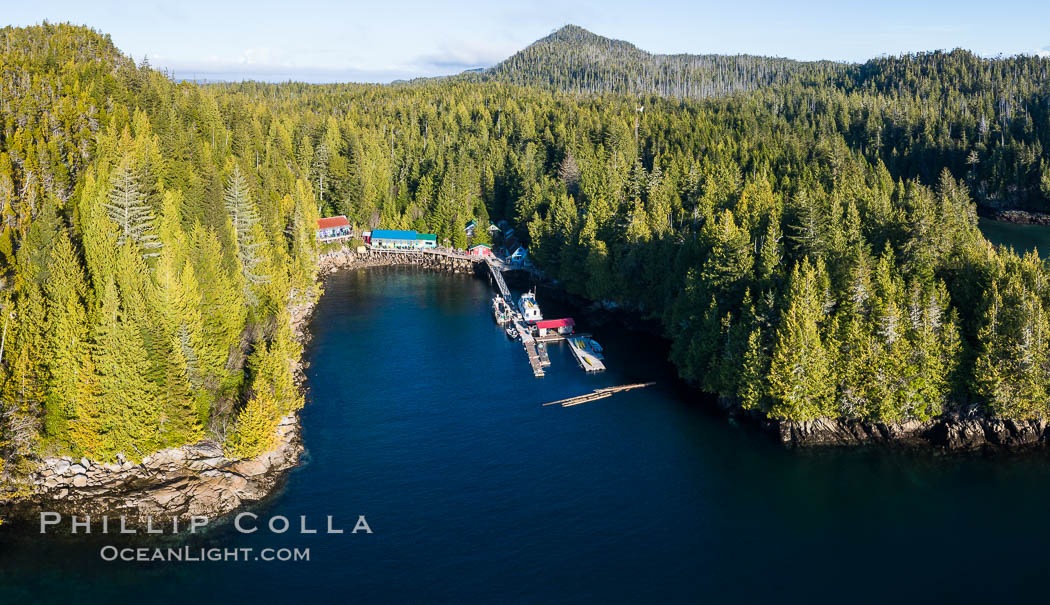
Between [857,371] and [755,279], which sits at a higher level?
[755,279]

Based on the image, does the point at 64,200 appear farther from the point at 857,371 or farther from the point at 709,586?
the point at 857,371

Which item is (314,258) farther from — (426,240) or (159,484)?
(159,484)

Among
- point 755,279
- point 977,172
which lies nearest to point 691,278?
point 755,279

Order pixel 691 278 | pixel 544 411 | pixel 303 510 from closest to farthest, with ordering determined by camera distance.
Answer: pixel 303 510
pixel 544 411
pixel 691 278

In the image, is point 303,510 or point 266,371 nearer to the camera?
point 303,510

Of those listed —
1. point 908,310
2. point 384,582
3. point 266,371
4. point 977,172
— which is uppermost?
point 977,172

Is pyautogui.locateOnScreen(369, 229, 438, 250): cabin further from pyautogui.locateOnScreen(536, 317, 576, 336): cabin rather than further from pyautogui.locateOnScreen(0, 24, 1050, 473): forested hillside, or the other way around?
pyautogui.locateOnScreen(536, 317, 576, 336): cabin

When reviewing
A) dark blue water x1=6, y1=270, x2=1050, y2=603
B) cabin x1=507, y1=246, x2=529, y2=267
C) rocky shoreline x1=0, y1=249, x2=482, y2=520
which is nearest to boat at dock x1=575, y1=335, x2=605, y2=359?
dark blue water x1=6, y1=270, x2=1050, y2=603

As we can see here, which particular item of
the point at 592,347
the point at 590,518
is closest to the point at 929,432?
the point at 590,518
